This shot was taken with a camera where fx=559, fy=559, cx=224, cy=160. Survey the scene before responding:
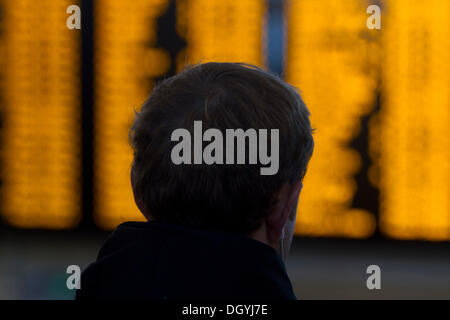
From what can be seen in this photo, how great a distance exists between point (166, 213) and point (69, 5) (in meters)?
1.13

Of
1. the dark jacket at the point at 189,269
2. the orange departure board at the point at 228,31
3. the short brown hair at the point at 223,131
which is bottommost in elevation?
the dark jacket at the point at 189,269

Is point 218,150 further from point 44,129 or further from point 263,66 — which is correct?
point 44,129

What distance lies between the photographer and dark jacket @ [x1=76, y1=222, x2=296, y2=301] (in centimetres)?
44

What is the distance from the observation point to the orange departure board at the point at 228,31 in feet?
4.48

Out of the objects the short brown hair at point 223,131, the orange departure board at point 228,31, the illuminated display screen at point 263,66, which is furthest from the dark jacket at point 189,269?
the orange departure board at point 228,31

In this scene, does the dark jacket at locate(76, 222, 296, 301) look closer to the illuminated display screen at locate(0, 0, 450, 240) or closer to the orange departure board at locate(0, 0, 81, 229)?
the illuminated display screen at locate(0, 0, 450, 240)

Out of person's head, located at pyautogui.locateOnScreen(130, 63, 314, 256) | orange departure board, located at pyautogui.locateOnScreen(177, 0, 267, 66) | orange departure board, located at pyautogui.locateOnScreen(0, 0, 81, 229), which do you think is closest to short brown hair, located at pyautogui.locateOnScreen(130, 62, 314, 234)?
person's head, located at pyautogui.locateOnScreen(130, 63, 314, 256)

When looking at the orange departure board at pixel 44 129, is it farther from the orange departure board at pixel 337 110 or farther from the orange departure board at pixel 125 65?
the orange departure board at pixel 337 110

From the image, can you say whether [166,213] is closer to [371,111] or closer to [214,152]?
[214,152]

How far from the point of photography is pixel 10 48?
1.47 metres

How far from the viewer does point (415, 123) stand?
51.5 inches

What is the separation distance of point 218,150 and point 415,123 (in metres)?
0.97

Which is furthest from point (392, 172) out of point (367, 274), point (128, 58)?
point (128, 58)

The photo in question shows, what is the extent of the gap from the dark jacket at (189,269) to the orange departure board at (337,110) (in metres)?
0.89
